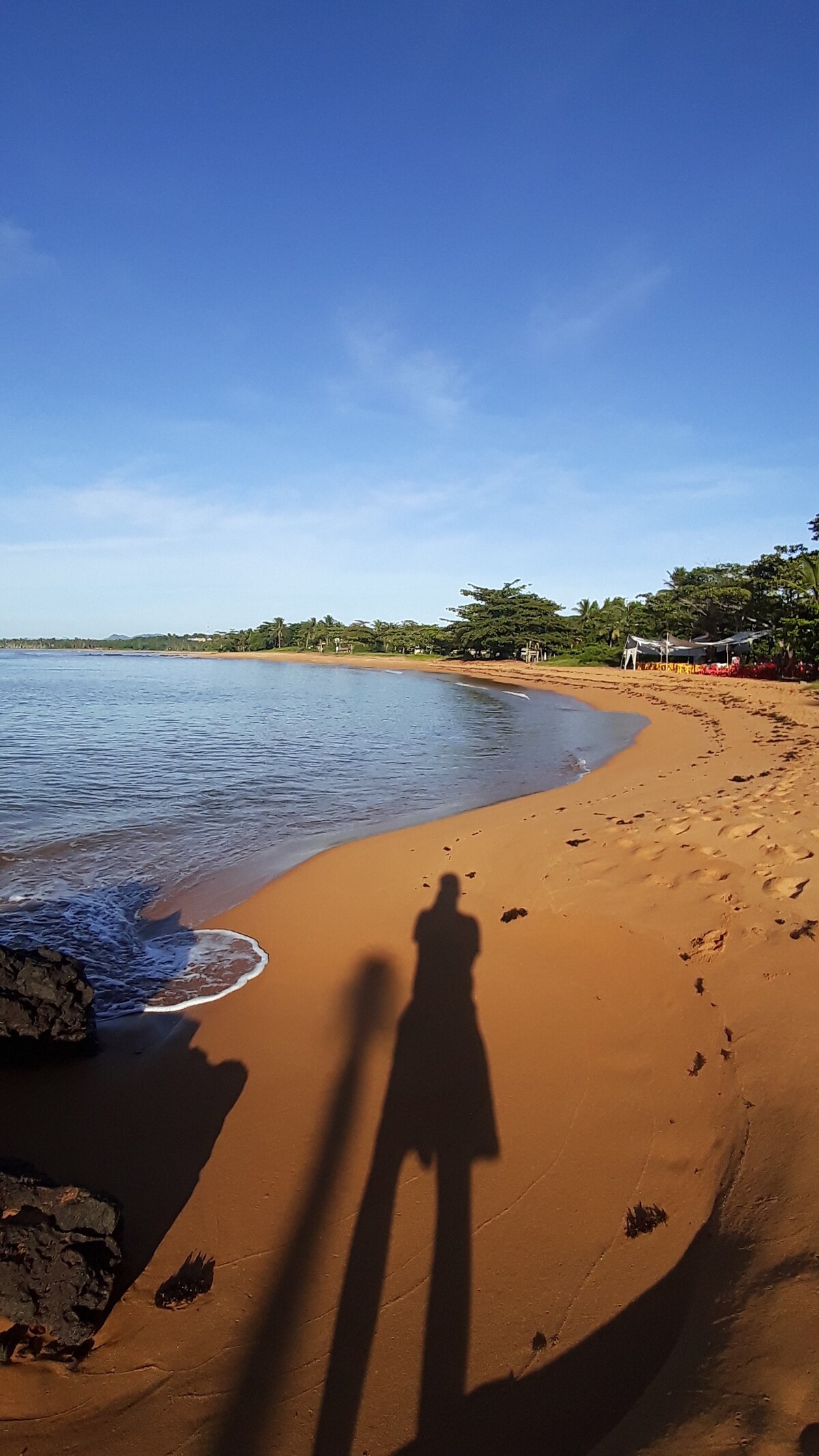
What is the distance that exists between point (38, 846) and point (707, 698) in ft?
91.6

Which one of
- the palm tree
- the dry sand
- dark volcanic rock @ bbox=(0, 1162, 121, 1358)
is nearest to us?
the dry sand

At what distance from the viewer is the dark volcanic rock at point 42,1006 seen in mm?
4211

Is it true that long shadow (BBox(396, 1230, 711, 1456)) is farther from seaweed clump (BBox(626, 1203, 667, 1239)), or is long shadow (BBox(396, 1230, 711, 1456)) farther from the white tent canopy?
the white tent canopy

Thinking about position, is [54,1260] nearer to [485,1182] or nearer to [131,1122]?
[131,1122]

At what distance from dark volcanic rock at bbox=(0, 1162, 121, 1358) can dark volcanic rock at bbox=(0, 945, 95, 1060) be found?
4.98 ft

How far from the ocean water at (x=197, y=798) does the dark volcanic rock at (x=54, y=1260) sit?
2392mm

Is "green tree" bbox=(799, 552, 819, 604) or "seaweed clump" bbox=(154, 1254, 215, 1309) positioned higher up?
"green tree" bbox=(799, 552, 819, 604)

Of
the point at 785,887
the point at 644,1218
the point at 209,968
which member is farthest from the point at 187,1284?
the point at 785,887

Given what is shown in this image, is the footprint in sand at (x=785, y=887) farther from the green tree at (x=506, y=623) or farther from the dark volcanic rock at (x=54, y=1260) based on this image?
the green tree at (x=506, y=623)

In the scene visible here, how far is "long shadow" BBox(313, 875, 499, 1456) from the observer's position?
2.36m

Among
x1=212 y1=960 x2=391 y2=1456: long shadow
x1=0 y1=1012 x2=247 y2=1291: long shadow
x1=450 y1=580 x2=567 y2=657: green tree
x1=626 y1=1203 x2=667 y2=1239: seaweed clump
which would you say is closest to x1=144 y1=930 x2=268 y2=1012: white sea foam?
x1=0 y1=1012 x2=247 y2=1291: long shadow

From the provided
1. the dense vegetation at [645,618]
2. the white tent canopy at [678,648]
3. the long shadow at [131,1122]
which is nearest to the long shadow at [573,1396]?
the long shadow at [131,1122]

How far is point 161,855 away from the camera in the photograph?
29.9ft

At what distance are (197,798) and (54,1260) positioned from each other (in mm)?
10276
